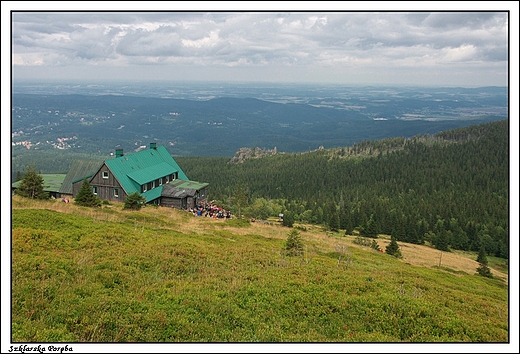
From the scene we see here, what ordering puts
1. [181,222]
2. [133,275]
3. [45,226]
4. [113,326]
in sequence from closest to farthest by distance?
1. [113,326]
2. [133,275]
3. [45,226]
4. [181,222]

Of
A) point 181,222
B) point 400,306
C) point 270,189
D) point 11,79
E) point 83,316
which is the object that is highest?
point 11,79

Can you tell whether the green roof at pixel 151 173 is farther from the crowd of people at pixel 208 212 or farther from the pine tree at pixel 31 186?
the pine tree at pixel 31 186

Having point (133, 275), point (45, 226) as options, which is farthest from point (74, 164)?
point (133, 275)

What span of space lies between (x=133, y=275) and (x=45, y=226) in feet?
30.3

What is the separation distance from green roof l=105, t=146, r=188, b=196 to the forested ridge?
1217 centimetres

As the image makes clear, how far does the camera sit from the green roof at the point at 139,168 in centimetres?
4825

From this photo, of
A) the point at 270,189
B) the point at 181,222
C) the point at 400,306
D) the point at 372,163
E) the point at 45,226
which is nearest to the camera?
the point at 400,306

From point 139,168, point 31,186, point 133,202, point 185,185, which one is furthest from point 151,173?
point 31,186

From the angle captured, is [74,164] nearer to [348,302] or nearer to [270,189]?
[348,302]

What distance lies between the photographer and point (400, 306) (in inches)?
583

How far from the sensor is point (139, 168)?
2048 inches

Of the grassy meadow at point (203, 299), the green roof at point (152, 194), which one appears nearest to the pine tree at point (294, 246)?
the grassy meadow at point (203, 299)

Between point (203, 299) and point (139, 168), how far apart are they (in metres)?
41.1

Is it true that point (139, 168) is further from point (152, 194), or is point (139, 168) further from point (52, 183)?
point (52, 183)
